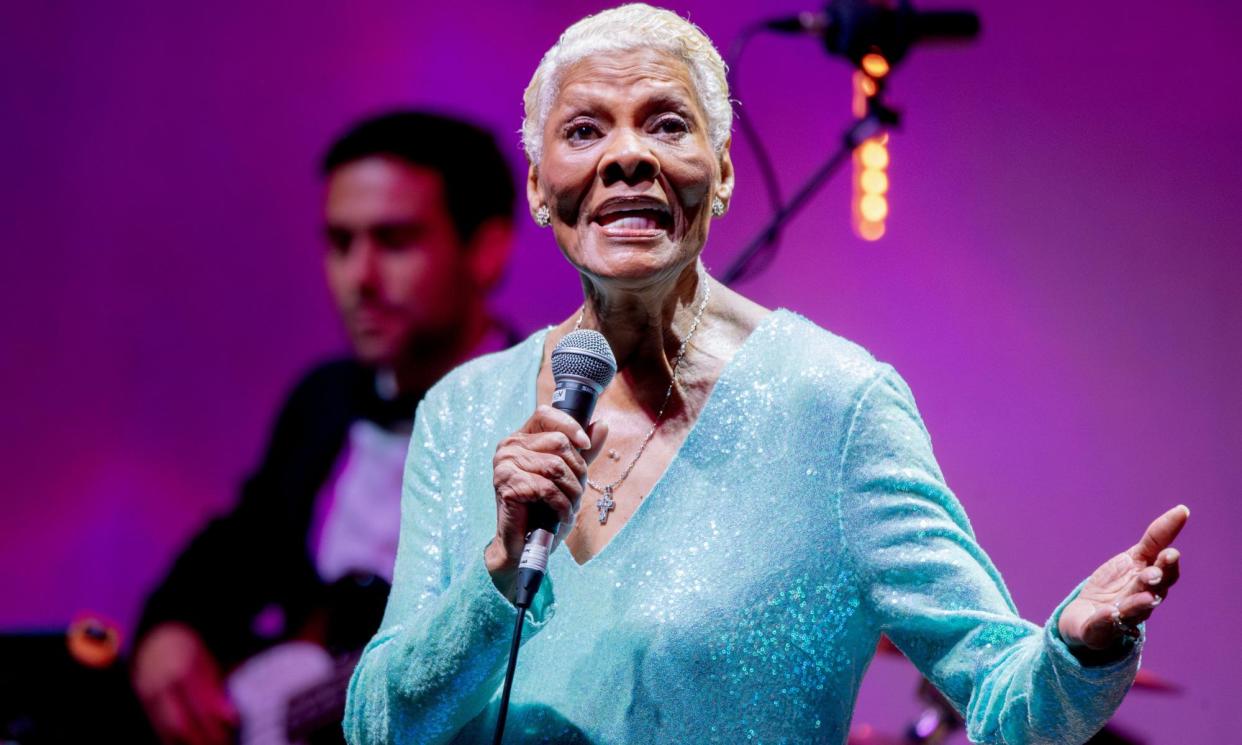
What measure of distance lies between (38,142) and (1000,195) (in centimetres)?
274

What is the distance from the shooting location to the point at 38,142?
13.0 ft

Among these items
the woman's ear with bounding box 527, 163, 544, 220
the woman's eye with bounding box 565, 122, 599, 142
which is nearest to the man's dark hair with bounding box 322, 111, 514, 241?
the woman's ear with bounding box 527, 163, 544, 220

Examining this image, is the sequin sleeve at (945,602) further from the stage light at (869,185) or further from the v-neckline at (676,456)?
the stage light at (869,185)

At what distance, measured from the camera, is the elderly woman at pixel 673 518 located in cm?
141

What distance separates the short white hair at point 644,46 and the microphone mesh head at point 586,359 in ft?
1.27

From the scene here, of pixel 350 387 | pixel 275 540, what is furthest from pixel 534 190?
pixel 275 540

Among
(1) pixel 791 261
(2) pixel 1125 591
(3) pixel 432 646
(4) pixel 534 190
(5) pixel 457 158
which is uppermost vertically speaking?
(4) pixel 534 190

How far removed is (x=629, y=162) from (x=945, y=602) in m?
0.61

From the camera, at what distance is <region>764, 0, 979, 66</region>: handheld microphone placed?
2.97m

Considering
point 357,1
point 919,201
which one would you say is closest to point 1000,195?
point 919,201

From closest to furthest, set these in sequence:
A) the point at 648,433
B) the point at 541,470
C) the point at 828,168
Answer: the point at 541,470, the point at 648,433, the point at 828,168

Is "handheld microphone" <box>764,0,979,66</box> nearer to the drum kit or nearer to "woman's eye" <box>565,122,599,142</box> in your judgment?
the drum kit

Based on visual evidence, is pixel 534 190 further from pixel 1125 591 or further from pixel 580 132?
pixel 1125 591

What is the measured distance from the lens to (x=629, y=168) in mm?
1562
